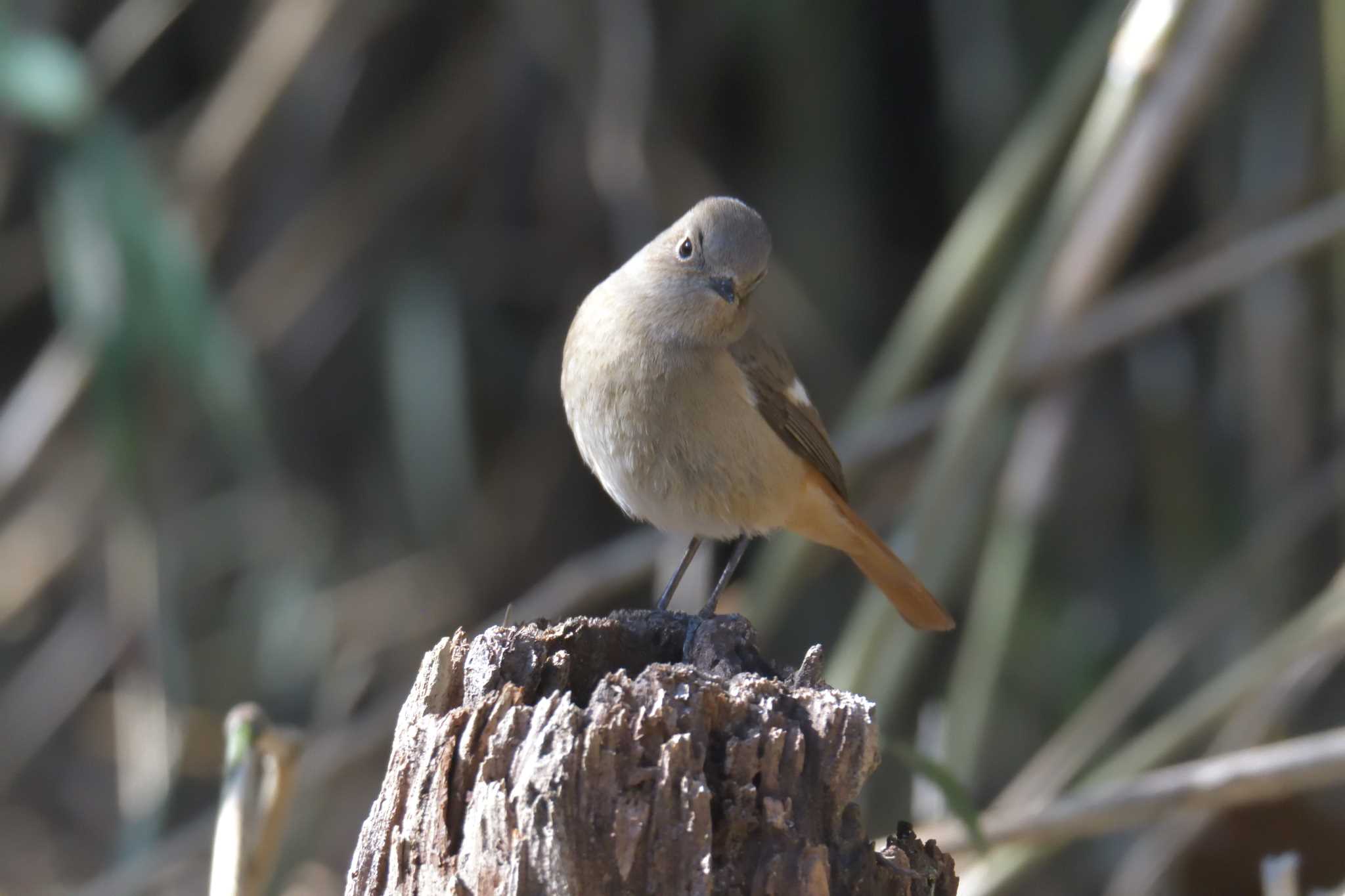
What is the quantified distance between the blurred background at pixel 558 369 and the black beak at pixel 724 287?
77cm

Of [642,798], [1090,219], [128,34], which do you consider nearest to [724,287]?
[1090,219]

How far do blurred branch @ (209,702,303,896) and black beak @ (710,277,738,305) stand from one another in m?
1.28

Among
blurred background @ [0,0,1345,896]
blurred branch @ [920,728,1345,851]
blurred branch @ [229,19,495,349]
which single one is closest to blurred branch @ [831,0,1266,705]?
blurred background @ [0,0,1345,896]

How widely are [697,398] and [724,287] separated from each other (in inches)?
10.0

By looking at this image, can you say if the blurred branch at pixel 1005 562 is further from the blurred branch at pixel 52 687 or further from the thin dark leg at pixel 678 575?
the blurred branch at pixel 52 687

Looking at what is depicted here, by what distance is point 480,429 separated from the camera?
538cm

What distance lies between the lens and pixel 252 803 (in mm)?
2518

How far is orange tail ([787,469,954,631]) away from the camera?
338cm

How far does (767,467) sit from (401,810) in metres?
1.62

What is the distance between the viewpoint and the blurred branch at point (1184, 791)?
2.79m

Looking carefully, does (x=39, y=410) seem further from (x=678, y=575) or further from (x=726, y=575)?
(x=726, y=575)

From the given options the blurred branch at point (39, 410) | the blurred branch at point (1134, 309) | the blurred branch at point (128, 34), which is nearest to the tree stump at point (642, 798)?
the blurred branch at point (1134, 309)

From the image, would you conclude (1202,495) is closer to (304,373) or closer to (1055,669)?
(1055,669)

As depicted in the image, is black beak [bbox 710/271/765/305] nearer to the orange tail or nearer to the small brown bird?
the small brown bird
